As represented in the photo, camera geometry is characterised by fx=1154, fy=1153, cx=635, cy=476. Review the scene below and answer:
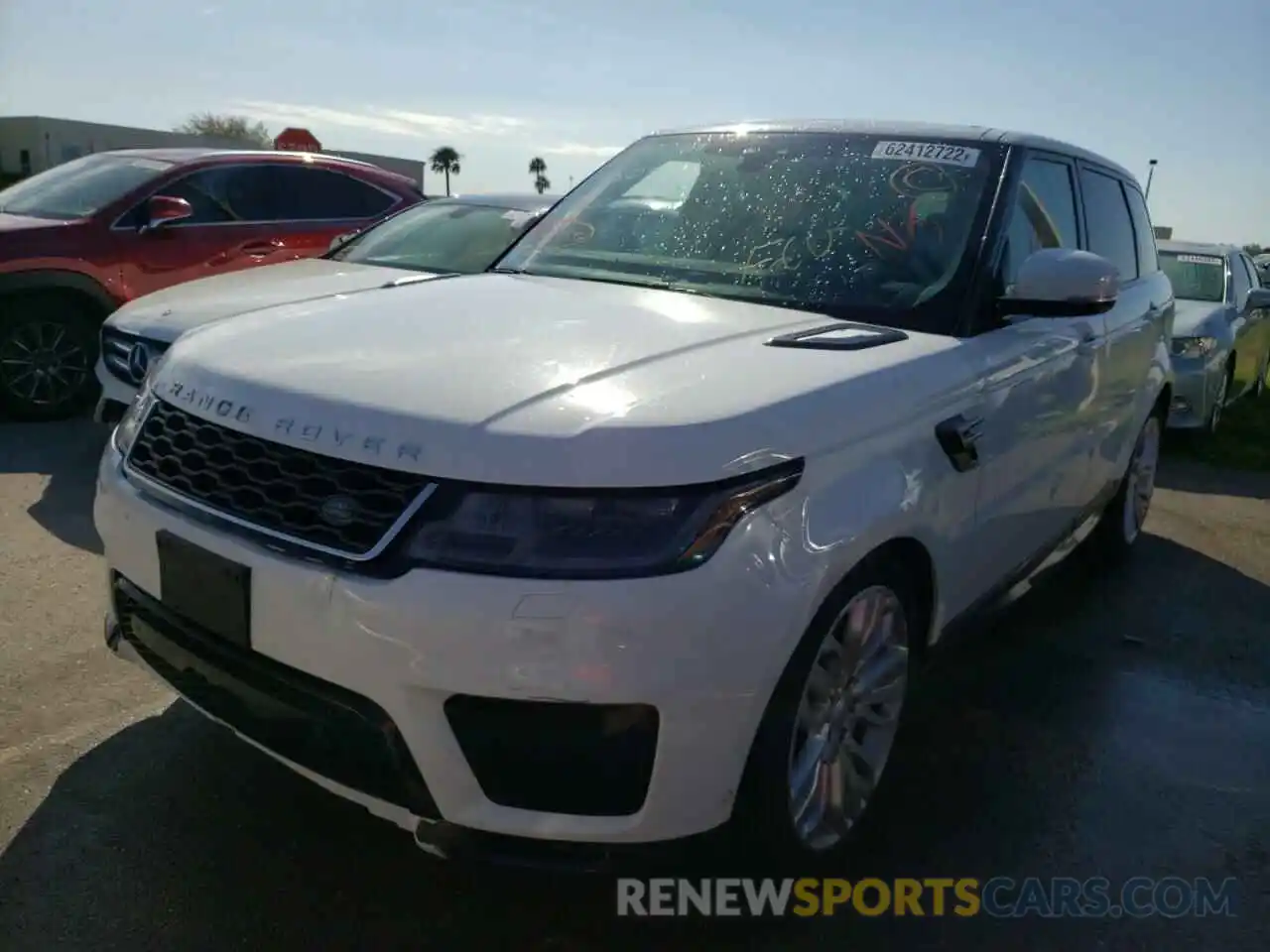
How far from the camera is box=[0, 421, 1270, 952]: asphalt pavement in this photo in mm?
2523

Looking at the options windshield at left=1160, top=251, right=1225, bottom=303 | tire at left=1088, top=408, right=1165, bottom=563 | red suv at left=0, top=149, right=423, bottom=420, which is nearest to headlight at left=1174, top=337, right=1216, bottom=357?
windshield at left=1160, top=251, right=1225, bottom=303

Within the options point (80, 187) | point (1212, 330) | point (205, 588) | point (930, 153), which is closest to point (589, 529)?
point (205, 588)

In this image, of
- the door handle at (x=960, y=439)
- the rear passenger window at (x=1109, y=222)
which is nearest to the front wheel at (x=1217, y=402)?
the rear passenger window at (x=1109, y=222)

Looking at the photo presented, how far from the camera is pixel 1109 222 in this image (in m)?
4.81

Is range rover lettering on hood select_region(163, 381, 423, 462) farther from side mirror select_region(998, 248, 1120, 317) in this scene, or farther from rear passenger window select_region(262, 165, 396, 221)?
rear passenger window select_region(262, 165, 396, 221)

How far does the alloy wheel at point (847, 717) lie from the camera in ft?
8.38

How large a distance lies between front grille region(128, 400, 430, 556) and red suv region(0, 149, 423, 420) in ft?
16.5

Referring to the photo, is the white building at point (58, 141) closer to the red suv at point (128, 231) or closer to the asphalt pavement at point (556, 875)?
the red suv at point (128, 231)

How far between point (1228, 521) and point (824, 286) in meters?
4.43

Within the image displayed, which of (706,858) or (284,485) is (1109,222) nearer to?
(706,858)

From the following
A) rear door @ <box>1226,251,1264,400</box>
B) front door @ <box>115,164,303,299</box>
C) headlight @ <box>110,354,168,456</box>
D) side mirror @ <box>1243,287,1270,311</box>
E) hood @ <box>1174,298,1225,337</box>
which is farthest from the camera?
rear door @ <box>1226,251,1264,400</box>

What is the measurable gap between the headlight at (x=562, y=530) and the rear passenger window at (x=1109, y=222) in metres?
3.05

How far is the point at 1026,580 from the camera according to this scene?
3871 millimetres

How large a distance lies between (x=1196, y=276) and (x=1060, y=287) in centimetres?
796
